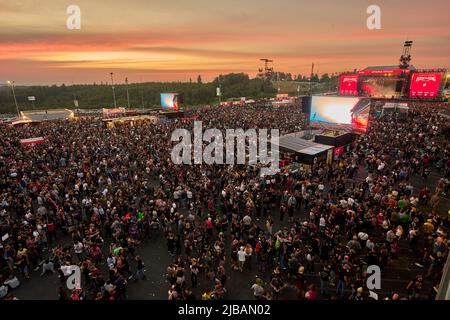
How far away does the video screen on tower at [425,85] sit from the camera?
42.1m

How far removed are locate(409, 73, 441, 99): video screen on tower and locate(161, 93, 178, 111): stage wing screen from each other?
1658 inches

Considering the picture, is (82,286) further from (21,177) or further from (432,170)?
(432,170)

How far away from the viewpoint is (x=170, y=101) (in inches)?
→ 2130

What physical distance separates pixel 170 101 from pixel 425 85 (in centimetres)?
4508

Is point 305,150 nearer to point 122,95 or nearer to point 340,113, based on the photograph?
point 340,113

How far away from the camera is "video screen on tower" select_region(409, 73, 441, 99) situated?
138 ft

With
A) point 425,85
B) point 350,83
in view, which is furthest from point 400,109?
point 350,83

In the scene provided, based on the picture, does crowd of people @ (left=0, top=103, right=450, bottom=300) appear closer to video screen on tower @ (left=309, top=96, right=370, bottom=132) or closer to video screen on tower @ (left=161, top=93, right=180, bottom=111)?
video screen on tower @ (left=309, top=96, right=370, bottom=132)

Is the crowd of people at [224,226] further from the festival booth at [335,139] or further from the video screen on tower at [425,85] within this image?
the video screen on tower at [425,85]

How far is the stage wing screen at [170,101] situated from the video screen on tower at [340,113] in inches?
1221

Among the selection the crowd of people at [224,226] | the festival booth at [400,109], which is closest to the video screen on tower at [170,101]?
the crowd of people at [224,226]

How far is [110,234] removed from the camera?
42.3 ft
